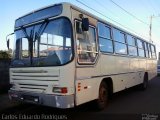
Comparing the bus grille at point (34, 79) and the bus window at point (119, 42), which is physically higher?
the bus window at point (119, 42)

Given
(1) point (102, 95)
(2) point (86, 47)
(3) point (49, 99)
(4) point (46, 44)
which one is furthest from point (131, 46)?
(3) point (49, 99)

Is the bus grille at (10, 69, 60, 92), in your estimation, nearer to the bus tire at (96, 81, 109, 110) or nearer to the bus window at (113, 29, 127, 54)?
the bus tire at (96, 81, 109, 110)

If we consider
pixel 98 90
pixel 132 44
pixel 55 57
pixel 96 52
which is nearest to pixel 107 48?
pixel 96 52

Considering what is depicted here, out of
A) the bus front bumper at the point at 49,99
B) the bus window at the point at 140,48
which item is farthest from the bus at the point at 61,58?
the bus window at the point at 140,48

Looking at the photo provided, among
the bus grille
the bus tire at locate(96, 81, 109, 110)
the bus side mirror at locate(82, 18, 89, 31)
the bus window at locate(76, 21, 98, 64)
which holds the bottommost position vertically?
the bus tire at locate(96, 81, 109, 110)

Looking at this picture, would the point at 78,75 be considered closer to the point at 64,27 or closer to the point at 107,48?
the point at 64,27

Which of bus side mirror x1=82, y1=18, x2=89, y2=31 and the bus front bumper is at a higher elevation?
bus side mirror x1=82, y1=18, x2=89, y2=31

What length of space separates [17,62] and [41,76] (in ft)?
4.20

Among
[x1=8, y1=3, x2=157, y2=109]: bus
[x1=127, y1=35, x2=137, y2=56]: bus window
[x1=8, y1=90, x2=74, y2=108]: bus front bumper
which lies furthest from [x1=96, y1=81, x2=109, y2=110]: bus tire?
[x1=127, y1=35, x2=137, y2=56]: bus window

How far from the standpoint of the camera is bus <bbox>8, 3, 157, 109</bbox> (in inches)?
267

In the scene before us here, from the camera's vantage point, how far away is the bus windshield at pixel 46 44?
22.5ft

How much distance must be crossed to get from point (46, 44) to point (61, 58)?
0.69 metres

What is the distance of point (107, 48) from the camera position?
926cm

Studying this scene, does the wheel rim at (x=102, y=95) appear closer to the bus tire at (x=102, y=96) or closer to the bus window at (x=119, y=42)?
the bus tire at (x=102, y=96)
